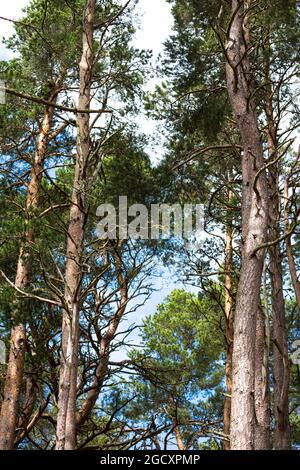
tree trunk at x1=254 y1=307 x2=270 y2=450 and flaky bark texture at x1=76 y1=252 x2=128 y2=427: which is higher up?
flaky bark texture at x1=76 y1=252 x2=128 y2=427

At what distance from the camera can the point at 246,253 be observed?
17.0ft

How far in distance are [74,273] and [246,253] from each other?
2.01 meters

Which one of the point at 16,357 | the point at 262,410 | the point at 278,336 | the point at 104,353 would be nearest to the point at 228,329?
the point at 278,336

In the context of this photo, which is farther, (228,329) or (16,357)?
(228,329)

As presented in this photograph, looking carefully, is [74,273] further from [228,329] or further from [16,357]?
[228,329]

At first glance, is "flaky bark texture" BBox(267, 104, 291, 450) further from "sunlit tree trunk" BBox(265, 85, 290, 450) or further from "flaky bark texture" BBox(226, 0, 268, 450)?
"flaky bark texture" BBox(226, 0, 268, 450)

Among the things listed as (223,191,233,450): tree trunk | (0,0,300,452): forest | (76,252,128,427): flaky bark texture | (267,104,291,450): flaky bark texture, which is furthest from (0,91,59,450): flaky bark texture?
(223,191,233,450): tree trunk

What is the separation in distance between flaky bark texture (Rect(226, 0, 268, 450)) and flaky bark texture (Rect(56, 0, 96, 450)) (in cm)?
165

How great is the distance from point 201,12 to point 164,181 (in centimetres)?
269

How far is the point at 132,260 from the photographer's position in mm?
9562

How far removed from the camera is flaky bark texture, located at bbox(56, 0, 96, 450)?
5453 mm

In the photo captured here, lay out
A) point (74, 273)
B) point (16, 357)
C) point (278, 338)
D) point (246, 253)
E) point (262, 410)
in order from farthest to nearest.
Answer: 1. point (278, 338)
2. point (16, 357)
3. point (74, 273)
4. point (262, 410)
5. point (246, 253)

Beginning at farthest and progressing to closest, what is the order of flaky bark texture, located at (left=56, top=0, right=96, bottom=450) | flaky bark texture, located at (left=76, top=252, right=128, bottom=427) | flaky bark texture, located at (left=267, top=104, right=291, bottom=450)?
flaky bark texture, located at (left=76, top=252, right=128, bottom=427)
flaky bark texture, located at (left=267, top=104, right=291, bottom=450)
flaky bark texture, located at (left=56, top=0, right=96, bottom=450)

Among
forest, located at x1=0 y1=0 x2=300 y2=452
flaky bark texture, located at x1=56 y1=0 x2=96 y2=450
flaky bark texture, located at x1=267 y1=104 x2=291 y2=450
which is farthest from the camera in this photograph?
flaky bark texture, located at x1=267 y1=104 x2=291 y2=450
